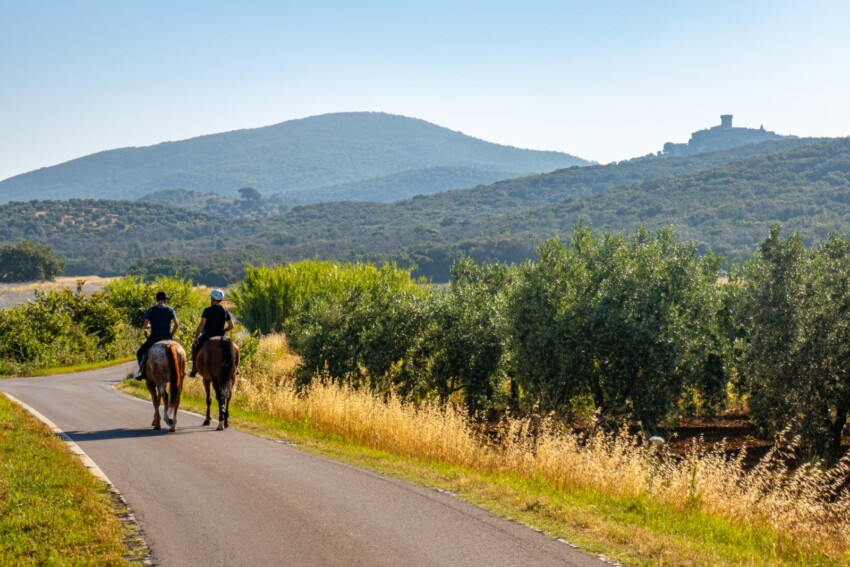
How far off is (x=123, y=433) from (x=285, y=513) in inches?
301

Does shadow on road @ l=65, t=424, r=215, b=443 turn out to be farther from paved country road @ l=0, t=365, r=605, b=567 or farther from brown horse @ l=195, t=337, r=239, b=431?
brown horse @ l=195, t=337, r=239, b=431

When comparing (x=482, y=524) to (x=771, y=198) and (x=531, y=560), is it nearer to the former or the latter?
(x=531, y=560)

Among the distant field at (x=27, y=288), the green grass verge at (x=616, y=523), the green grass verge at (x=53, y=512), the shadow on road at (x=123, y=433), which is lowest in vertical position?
the distant field at (x=27, y=288)

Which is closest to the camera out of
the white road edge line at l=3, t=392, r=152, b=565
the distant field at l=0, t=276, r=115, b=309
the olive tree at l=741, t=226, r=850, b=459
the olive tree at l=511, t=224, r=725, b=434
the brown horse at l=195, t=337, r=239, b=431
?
the white road edge line at l=3, t=392, r=152, b=565

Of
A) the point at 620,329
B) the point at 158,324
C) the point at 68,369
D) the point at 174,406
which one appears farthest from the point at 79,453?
the point at 68,369

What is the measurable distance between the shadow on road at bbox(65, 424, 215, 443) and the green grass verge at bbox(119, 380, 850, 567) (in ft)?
13.0

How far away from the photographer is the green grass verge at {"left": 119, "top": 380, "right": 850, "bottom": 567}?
878 centimetres

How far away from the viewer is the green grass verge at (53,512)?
843cm

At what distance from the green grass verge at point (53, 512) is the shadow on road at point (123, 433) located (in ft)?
6.41

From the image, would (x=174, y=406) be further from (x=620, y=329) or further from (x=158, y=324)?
(x=620, y=329)

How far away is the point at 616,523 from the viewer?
1016cm

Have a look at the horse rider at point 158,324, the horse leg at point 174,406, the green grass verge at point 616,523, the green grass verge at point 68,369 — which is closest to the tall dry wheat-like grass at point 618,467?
the green grass verge at point 616,523

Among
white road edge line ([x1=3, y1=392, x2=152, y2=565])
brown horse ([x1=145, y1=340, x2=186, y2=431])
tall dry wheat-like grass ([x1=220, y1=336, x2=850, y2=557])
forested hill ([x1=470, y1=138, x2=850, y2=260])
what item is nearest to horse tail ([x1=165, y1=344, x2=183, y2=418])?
brown horse ([x1=145, y1=340, x2=186, y2=431])

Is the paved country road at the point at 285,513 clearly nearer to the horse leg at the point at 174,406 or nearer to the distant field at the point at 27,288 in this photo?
the horse leg at the point at 174,406
